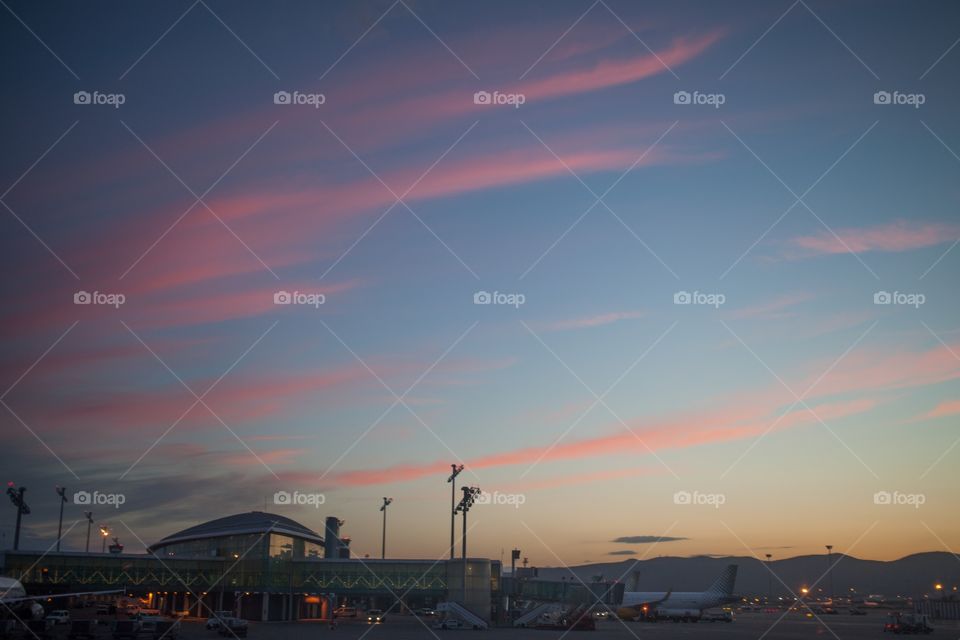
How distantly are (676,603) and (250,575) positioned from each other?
197 ft

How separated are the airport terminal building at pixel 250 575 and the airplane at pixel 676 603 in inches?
697

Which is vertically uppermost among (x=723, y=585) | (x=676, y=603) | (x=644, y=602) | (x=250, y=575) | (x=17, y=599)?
(x=17, y=599)

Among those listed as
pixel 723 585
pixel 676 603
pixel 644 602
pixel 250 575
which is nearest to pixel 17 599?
pixel 250 575

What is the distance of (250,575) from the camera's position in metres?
97.6

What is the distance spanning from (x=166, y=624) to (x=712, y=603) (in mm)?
82025

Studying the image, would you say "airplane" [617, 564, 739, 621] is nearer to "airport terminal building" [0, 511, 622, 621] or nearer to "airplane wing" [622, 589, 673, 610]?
"airplane wing" [622, 589, 673, 610]

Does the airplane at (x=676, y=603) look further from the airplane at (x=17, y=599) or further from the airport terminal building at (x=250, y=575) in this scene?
the airplane at (x=17, y=599)

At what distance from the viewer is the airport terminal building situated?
294 feet

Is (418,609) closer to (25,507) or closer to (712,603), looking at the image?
(712,603)

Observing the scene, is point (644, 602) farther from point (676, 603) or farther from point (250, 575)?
point (250, 575)

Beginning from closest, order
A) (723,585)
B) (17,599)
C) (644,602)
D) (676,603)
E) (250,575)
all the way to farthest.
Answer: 1. (17,599)
2. (250,575)
3. (644,602)
4. (676,603)
5. (723,585)

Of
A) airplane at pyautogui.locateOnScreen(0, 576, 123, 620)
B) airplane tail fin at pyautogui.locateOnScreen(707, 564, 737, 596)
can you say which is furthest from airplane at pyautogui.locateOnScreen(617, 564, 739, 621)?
airplane at pyautogui.locateOnScreen(0, 576, 123, 620)

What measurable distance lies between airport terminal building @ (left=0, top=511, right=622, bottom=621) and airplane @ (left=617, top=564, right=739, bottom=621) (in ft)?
58.0

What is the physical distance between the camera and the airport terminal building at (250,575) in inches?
3531
